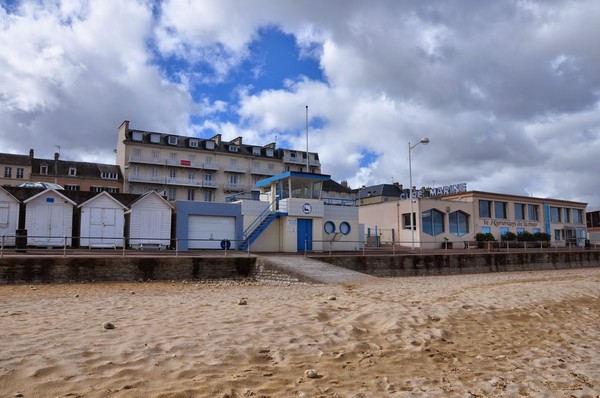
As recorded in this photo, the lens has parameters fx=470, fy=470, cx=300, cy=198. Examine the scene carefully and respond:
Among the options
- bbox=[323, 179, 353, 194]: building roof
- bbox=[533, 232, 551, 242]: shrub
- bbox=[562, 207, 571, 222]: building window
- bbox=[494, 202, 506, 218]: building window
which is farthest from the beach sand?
bbox=[323, 179, 353, 194]: building roof

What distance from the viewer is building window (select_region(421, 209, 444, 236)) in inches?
1657

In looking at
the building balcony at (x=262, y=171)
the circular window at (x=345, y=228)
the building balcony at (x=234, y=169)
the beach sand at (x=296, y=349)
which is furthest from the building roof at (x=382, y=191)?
the beach sand at (x=296, y=349)

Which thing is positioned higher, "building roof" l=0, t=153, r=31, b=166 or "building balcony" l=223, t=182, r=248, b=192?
"building roof" l=0, t=153, r=31, b=166

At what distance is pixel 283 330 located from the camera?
739 centimetres

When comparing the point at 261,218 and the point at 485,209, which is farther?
the point at 485,209

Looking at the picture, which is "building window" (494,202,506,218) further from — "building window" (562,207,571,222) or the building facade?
"building window" (562,207,571,222)

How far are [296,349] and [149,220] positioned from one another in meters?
24.0

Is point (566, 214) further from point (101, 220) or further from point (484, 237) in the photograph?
point (101, 220)

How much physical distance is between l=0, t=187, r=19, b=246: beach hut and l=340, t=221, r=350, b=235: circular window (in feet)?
63.4

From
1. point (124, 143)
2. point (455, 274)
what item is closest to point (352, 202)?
point (455, 274)

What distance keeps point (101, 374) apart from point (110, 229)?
80.6ft

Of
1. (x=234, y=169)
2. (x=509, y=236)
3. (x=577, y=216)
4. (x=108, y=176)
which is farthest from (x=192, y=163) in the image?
(x=577, y=216)

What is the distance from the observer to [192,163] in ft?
218

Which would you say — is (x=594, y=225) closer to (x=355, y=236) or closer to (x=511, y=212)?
(x=511, y=212)
